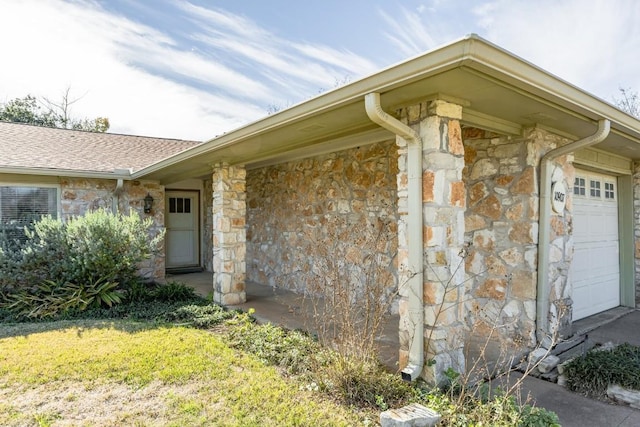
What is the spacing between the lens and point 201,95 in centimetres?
1427

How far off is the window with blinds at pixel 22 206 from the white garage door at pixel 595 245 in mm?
8865

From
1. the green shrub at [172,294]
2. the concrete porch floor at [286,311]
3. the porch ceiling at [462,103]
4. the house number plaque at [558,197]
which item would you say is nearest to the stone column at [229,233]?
the concrete porch floor at [286,311]

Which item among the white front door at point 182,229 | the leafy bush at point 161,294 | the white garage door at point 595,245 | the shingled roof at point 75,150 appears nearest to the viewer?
the white garage door at point 595,245

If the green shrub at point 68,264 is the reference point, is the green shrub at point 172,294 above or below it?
below

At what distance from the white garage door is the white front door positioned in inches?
335

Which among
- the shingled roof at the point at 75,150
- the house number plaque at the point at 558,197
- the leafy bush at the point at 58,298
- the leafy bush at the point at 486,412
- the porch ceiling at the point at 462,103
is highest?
the shingled roof at the point at 75,150

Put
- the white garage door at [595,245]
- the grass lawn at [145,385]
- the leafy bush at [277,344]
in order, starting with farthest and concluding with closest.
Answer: the white garage door at [595,245]
the leafy bush at [277,344]
the grass lawn at [145,385]

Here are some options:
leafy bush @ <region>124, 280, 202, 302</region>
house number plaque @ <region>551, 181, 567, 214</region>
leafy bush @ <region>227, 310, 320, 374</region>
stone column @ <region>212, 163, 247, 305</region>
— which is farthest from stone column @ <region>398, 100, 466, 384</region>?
leafy bush @ <region>124, 280, 202, 302</region>

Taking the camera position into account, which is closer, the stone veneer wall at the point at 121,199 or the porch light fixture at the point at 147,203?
the stone veneer wall at the point at 121,199

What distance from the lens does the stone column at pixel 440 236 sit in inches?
120

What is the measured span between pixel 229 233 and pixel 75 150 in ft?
16.1

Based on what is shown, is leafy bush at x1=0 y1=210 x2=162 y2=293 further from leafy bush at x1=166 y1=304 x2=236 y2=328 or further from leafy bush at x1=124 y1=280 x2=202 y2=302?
leafy bush at x1=166 y1=304 x2=236 y2=328

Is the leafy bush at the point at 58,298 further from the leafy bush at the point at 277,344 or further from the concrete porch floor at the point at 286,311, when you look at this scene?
the leafy bush at the point at 277,344

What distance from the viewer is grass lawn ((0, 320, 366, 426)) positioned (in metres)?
2.76
